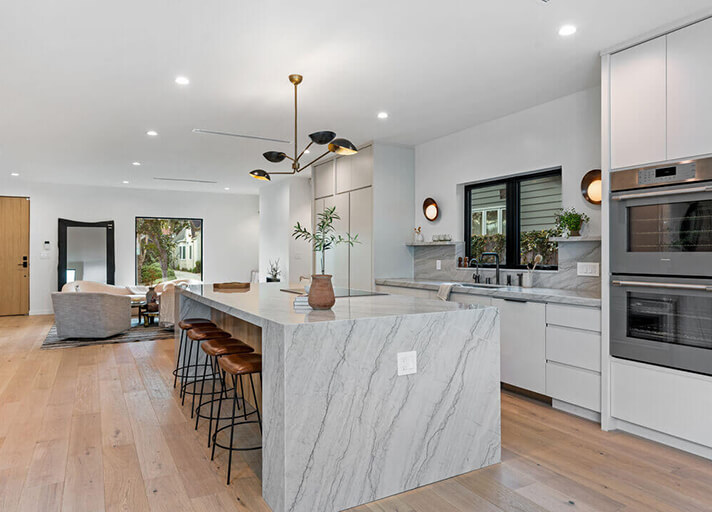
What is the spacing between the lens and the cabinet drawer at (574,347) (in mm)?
3258

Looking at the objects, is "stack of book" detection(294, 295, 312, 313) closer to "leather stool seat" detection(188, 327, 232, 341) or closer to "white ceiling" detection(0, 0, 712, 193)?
"leather stool seat" detection(188, 327, 232, 341)

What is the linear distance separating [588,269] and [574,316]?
2.20 feet

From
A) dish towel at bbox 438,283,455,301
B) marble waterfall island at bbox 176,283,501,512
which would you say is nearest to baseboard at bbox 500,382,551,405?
dish towel at bbox 438,283,455,301

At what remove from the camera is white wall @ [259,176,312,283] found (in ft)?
27.4

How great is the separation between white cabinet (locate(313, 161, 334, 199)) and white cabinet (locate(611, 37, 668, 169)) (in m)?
3.97

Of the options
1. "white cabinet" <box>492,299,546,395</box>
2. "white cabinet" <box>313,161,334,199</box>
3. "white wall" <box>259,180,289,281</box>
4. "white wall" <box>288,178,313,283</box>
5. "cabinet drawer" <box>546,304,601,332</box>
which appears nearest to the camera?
"cabinet drawer" <box>546,304,601,332</box>

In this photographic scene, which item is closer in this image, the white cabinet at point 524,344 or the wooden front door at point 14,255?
the white cabinet at point 524,344

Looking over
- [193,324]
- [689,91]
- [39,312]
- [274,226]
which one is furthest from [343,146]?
[39,312]

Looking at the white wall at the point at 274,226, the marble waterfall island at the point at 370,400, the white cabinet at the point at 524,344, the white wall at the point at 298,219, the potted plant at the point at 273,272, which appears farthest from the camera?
the potted plant at the point at 273,272

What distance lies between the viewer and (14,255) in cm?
880

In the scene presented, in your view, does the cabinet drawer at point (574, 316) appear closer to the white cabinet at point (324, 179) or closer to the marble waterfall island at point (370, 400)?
the marble waterfall island at point (370, 400)

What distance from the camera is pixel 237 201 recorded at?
10586 millimetres

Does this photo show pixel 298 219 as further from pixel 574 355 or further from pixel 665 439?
pixel 665 439

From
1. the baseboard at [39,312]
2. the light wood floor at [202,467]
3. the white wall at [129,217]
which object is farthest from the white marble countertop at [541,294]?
the baseboard at [39,312]
